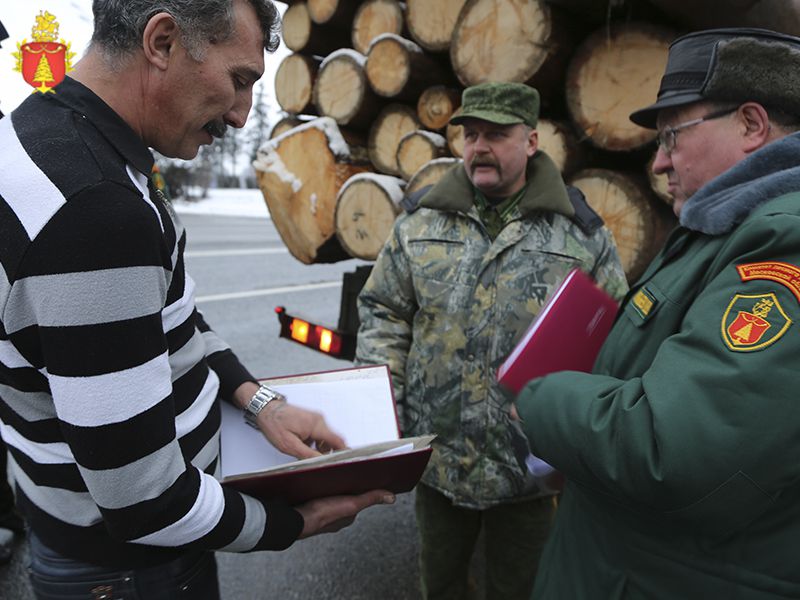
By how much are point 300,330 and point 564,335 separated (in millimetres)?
1933

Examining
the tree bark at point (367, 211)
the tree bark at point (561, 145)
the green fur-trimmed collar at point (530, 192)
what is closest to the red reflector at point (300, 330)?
the tree bark at point (367, 211)

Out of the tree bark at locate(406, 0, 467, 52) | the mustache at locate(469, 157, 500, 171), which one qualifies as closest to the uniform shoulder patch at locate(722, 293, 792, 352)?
the mustache at locate(469, 157, 500, 171)

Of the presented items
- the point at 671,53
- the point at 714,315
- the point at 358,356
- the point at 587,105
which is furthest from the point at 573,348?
the point at 587,105

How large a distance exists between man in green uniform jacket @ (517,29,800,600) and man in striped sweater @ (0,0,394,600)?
51 centimetres

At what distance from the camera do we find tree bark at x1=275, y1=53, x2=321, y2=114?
303 centimetres

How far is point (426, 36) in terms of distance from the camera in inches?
91.8

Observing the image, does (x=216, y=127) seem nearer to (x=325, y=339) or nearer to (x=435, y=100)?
(x=435, y=100)

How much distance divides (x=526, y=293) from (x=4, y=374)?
47.6 inches

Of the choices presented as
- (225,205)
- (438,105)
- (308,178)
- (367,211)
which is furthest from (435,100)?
→ (225,205)

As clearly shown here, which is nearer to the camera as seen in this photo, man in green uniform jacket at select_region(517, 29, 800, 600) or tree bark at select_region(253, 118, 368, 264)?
man in green uniform jacket at select_region(517, 29, 800, 600)

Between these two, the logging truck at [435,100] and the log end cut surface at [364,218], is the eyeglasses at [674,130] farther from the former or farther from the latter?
the log end cut surface at [364,218]

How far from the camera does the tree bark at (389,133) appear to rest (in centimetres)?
263

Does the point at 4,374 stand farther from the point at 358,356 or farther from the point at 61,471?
the point at 358,356

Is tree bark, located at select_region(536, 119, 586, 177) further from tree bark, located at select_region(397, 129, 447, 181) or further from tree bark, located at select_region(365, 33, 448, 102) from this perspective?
tree bark, located at select_region(365, 33, 448, 102)
